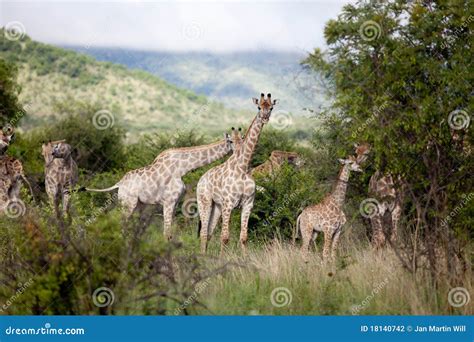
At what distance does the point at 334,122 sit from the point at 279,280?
186 inches

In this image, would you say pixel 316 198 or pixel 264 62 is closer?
pixel 316 198

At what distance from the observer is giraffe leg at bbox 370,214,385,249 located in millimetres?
13677

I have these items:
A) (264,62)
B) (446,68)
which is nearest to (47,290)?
(446,68)

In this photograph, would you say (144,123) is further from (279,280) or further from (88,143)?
(279,280)

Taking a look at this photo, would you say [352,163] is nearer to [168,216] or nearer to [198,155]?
[198,155]

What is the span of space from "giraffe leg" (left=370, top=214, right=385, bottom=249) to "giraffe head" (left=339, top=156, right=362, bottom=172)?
0.89m

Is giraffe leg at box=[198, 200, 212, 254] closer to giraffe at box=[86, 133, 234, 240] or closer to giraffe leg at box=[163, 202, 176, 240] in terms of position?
giraffe leg at box=[163, 202, 176, 240]

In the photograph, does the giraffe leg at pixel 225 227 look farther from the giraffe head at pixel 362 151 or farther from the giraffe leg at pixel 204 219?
the giraffe head at pixel 362 151

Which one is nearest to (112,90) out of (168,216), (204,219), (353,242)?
(168,216)

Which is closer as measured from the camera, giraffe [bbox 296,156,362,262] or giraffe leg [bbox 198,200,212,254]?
giraffe [bbox 296,156,362,262]

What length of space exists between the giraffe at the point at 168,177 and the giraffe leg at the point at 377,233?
279 cm

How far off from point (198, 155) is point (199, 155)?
0.02 meters

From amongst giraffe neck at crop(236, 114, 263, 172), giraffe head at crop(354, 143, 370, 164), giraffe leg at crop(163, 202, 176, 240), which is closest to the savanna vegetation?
giraffe head at crop(354, 143, 370, 164)

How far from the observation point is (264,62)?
89562 millimetres
